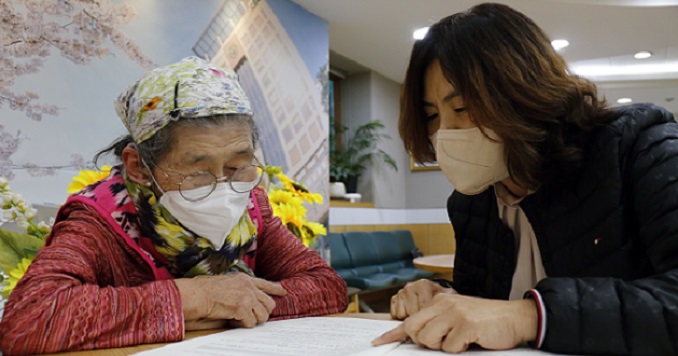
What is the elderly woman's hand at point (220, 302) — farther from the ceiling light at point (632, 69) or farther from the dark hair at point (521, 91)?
the ceiling light at point (632, 69)

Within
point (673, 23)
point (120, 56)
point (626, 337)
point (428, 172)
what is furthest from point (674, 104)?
point (626, 337)

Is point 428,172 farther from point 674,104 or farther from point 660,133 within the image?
point 660,133

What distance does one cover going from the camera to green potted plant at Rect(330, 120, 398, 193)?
7.00 metres

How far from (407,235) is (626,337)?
6892 millimetres

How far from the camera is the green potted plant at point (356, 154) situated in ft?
23.0

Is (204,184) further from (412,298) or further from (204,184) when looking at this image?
(412,298)

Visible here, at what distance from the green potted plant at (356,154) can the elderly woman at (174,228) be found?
18.3ft

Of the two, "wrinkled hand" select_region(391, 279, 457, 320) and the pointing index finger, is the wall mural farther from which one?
the pointing index finger

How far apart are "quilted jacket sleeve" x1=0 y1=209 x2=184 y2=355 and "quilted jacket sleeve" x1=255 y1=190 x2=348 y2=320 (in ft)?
0.99

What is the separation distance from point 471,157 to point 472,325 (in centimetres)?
46

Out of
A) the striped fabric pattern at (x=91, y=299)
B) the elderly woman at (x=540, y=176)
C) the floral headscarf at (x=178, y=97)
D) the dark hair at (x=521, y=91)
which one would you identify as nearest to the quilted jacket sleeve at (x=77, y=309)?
the striped fabric pattern at (x=91, y=299)

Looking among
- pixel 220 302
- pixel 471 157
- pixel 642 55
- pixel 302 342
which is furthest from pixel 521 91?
pixel 642 55

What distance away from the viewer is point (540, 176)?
3.76ft

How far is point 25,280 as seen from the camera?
3.34 feet
